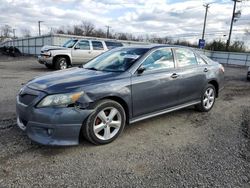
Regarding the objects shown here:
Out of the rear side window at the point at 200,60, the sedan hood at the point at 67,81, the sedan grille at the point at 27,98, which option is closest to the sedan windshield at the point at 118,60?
the sedan hood at the point at 67,81

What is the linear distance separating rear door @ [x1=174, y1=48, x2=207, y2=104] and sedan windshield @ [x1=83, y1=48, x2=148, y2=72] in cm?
90

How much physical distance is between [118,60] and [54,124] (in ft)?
5.98

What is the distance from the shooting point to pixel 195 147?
11.7ft

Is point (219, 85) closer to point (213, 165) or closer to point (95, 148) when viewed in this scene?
point (213, 165)

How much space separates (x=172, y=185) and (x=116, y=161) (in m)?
0.83

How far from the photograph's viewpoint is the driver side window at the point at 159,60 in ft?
13.4

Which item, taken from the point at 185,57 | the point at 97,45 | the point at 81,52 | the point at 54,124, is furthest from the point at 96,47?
the point at 54,124

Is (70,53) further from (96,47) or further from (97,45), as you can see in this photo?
(97,45)

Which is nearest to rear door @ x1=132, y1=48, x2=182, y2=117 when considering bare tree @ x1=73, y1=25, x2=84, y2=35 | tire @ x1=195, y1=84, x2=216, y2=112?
tire @ x1=195, y1=84, x2=216, y2=112

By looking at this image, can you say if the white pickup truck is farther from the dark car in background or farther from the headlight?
the headlight

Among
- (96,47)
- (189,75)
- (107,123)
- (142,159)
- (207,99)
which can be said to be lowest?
(142,159)

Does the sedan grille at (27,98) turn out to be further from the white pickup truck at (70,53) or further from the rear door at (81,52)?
the rear door at (81,52)

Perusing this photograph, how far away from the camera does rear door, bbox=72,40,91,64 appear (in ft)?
42.0

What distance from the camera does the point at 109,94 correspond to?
3436mm
